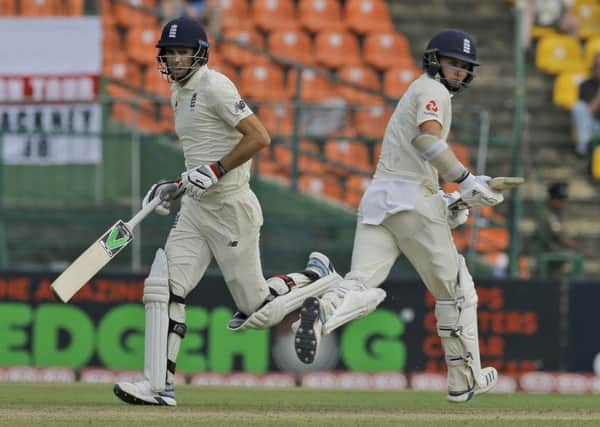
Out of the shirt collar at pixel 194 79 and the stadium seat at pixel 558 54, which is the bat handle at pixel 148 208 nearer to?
the shirt collar at pixel 194 79

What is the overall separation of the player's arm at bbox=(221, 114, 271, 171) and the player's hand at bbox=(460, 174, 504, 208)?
1.15 meters

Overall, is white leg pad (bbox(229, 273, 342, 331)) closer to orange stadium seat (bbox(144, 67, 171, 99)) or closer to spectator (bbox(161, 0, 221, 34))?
orange stadium seat (bbox(144, 67, 171, 99))

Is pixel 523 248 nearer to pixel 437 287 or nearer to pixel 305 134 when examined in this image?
pixel 305 134

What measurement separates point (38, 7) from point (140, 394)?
276 inches

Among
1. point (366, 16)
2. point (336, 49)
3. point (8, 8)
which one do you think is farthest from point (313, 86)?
point (8, 8)

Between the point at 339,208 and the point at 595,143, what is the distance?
3.07 meters

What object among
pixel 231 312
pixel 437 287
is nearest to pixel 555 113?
pixel 231 312

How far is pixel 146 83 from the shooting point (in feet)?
52.8

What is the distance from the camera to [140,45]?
53.4 ft

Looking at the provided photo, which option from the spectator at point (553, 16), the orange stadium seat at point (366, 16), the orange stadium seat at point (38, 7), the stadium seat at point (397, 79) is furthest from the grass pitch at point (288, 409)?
the spectator at point (553, 16)

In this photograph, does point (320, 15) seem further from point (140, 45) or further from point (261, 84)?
point (261, 84)

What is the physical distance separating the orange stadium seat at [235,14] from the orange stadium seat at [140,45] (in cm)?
145

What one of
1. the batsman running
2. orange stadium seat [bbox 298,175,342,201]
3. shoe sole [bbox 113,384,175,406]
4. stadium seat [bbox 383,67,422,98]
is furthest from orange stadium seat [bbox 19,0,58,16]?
shoe sole [bbox 113,384,175,406]

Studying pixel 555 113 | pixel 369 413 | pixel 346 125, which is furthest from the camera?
pixel 555 113
